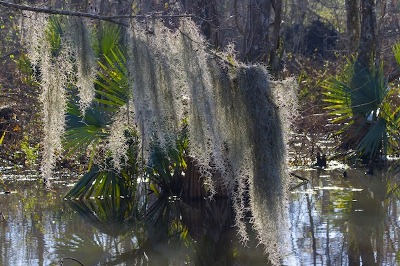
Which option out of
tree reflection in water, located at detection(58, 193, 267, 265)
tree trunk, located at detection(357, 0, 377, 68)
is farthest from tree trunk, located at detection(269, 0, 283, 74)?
tree trunk, located at detection(357, 0, 377, 68)

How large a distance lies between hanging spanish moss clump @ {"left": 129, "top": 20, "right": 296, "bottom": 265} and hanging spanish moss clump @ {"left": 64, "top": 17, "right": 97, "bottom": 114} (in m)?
0.36

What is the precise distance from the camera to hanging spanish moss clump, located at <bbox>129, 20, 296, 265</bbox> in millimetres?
5320

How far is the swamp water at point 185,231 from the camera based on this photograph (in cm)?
663

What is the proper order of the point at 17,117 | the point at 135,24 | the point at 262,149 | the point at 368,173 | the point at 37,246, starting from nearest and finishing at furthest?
1. the point at 135,24
2. the point at 262,149
3. the point at 37,246
4. the point at 368,173
5. the point at 17,117

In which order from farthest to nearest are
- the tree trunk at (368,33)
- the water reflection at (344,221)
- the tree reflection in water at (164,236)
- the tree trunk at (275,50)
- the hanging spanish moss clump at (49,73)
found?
the tree trunk at (368,33)
the tree trunk at (275,50)
the tree reflection in water at (164,236)
the water reflection at (344,221)
the hanging spanish moss clump at (49,73)

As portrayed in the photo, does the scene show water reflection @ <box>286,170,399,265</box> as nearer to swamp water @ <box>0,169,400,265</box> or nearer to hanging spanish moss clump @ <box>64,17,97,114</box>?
swamp water @ <box>0,169,400,265</box>

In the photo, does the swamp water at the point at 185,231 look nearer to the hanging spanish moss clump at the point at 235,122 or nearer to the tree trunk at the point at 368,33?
the hanging spanish moss clump at the point at 235,122

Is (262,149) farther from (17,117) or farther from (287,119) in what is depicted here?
(17,117)

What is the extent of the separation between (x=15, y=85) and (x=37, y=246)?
6.56 meters

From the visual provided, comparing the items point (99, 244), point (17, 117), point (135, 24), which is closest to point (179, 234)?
point (99, 244)

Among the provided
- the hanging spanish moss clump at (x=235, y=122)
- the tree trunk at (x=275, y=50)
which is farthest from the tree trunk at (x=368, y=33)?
the hanging spanish moss clump at (x=235, y=122)

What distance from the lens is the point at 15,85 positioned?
13062 mm

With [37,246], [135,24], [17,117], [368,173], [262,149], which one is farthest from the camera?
[17,117]

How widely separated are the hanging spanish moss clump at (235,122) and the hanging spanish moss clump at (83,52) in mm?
364
